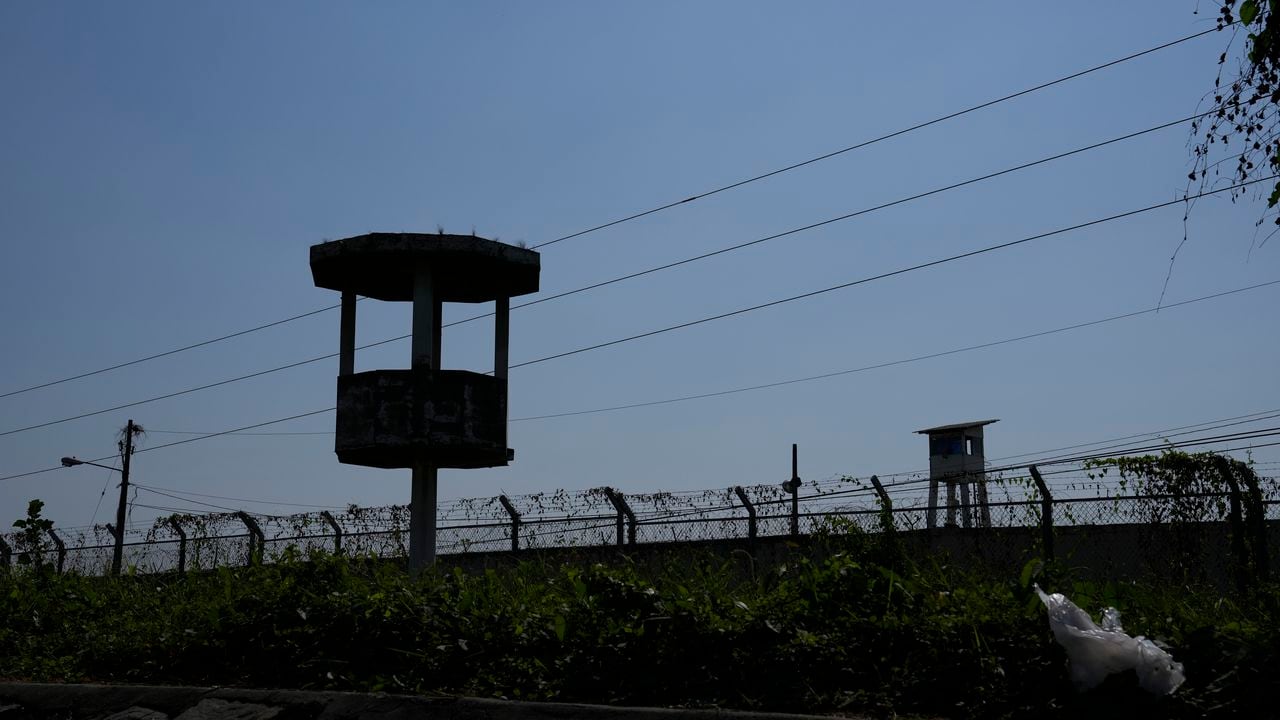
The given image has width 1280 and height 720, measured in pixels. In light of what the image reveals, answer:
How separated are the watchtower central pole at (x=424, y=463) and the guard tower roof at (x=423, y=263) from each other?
0.31 metres

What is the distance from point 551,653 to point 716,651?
3.32 ft

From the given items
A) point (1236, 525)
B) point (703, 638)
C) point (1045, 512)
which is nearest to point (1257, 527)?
point (1236, 525)

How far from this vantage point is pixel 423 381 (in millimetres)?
14891

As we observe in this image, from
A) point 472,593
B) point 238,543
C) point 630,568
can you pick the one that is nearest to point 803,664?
point 630,568

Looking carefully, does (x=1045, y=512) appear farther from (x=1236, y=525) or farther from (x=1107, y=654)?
(x=1107, y=654)

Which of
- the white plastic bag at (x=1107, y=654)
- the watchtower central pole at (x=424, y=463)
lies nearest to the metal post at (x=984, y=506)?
the watchtower central pole at (x=424, y=463)

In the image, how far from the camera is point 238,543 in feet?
62.2

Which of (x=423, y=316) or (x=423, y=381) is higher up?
(x=423, y=316)

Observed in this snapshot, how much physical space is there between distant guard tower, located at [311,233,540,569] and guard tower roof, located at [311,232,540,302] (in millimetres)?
14

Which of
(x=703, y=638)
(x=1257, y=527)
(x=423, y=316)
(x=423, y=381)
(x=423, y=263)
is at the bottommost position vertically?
(x=703, y=638)

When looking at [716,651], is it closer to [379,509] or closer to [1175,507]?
[1175,507]

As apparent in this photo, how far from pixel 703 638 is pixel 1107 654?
197cm

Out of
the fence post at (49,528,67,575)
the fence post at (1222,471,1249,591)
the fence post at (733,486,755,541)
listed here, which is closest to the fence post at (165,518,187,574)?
the fence post at (49,528,67,575)

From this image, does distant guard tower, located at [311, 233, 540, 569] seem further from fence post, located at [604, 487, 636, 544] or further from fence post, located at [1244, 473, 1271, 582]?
fence post, located at [1244, 473, 1271, 582]
